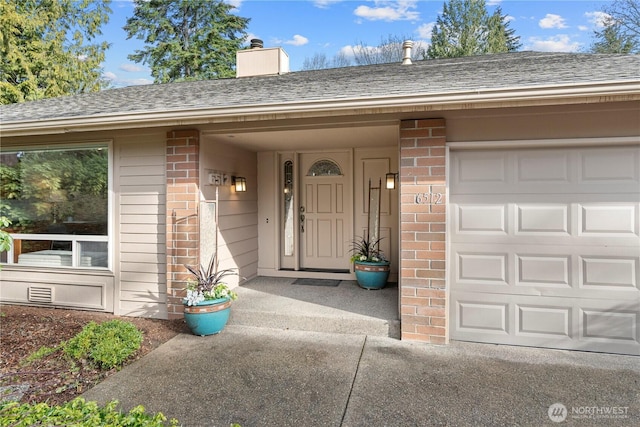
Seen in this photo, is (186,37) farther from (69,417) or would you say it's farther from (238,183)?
(69,417)

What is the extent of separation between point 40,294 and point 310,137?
4.04 metres

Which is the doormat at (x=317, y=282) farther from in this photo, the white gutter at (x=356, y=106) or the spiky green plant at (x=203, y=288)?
the white gutter at (x=356, y=106)

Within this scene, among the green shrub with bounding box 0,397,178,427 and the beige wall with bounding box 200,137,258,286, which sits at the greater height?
the beige wall with bounding box 200,137,258,286

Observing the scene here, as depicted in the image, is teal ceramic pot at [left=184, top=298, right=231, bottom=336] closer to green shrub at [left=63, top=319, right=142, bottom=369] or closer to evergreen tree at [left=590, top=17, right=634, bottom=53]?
green shrub at [left=63, top=319, right=142, bottom=369]

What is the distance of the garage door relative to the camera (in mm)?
3189

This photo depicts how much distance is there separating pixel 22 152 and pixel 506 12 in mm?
21913

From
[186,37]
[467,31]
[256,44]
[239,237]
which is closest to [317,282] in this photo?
[239,237]

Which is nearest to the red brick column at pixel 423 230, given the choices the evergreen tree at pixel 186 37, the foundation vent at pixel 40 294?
the foundation vent at pixel 40 294

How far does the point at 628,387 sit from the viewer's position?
267cm

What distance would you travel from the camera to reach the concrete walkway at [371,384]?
2355mm

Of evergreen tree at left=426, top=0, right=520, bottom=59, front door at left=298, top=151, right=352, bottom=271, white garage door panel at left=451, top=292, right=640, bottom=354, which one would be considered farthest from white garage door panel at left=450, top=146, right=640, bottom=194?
evergreen tree at left=426, top=0, right=520, bottom=59

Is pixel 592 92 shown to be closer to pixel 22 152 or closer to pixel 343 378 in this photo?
pixel 343 378

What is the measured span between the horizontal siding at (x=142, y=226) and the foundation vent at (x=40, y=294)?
104cm

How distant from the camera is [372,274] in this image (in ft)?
15.9
